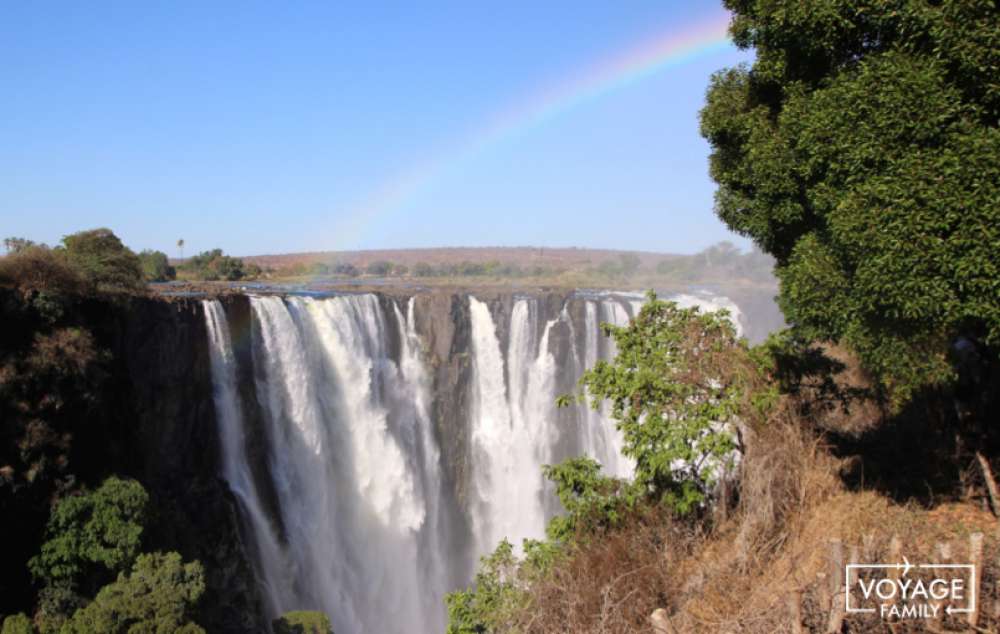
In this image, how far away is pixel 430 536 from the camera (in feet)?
72.0

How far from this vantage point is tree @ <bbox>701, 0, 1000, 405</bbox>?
5.35 metres

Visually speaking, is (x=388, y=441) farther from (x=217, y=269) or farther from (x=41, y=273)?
(x=217, y=269)

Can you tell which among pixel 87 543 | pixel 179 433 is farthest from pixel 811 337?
pixel 179 433

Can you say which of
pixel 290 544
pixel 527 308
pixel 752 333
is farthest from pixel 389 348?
pixel 752 333

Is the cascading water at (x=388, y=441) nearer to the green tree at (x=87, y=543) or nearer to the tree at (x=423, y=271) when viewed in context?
the green tree at (x=87, y=543)

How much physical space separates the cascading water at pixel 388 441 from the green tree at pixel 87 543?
4442 millimetres

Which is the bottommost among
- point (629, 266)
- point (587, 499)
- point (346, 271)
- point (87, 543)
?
point (87, 543)

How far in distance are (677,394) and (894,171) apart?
275 centimetres

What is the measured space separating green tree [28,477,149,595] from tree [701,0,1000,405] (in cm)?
1077

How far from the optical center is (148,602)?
1049 cm

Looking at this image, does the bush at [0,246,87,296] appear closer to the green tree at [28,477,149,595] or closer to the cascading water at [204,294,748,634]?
the cascading water at [204,294,748,634]

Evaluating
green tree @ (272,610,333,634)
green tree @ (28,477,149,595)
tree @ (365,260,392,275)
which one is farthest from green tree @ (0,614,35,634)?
tree @ (365,260,392,275)

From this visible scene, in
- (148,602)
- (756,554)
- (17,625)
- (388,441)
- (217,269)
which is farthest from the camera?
(217,269)

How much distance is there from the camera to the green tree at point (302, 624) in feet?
44.9
